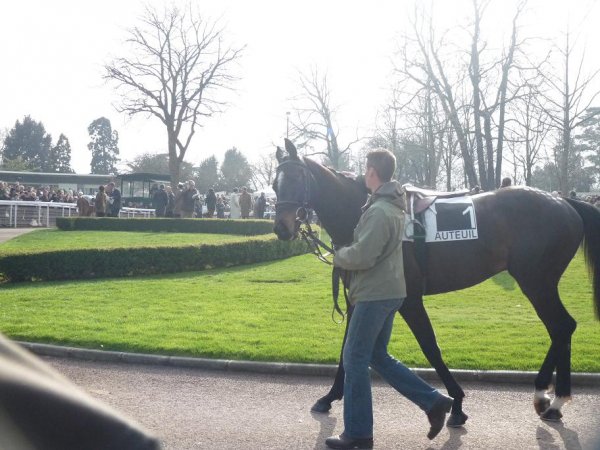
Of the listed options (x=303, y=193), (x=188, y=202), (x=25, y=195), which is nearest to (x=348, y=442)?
(x=303, y=193)

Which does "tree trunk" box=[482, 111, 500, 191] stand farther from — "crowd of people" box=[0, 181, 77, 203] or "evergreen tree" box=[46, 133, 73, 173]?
"evergreen tree" box=[46, 133, 73, 173]

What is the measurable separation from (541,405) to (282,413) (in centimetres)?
225

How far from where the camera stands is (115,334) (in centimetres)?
919

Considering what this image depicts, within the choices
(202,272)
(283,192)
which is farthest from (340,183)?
(202,272)

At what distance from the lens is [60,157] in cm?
9581

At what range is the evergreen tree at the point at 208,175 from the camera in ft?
290

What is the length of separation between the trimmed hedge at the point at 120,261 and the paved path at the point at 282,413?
26.2ft

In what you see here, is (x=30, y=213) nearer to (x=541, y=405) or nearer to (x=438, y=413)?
(x=541, y=405)

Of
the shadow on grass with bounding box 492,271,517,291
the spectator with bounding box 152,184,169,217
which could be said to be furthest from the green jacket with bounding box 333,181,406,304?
the spectator with bounding box 152,184,169,217

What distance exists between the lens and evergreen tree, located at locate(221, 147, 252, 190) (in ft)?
290

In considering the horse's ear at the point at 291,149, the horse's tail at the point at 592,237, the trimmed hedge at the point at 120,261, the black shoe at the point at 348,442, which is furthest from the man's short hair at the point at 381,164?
the trimmed hedge at the point at 120,261

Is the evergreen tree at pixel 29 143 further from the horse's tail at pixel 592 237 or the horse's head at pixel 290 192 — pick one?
the horse's tail at pixel 592 237

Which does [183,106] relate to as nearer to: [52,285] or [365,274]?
[52,285]

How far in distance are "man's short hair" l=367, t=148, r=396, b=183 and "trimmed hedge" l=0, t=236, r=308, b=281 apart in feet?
38.3
